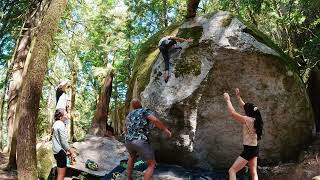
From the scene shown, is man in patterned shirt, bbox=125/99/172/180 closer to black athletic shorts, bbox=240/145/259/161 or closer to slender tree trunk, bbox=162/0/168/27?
black athletic shorts, bbox=240/145/259/161

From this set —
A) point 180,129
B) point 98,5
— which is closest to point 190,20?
point 180,129

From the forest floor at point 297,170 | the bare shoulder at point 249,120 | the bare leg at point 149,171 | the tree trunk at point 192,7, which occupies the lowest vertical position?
the forest floor at point 297,170

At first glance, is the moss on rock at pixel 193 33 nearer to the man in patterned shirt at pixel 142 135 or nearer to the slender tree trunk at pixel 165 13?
the man in patterned shirt at pixel 142 135

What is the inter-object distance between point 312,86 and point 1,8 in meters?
11.0

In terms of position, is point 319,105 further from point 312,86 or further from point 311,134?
point 311,134

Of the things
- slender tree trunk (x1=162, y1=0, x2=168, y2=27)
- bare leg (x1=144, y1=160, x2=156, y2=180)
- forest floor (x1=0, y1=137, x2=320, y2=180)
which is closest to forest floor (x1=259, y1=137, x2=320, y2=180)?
forest floor (x1=0, y1=137, x2=320, y2=180)

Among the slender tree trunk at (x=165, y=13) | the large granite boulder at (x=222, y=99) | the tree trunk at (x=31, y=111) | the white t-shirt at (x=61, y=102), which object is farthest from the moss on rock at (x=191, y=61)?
the slender tree trunk at (x=165, y=13)

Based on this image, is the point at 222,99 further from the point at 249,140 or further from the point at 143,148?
the point at 143,148

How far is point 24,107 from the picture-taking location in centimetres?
707

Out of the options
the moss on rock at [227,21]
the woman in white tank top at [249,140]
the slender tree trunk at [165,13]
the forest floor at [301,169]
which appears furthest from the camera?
the slender tree trunk at [165,13]

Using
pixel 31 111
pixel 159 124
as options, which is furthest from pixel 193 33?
pixel 31 111

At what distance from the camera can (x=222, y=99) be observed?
9.90 m

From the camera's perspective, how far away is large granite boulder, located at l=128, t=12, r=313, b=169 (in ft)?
31.7

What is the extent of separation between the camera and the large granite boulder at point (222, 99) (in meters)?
9.67
